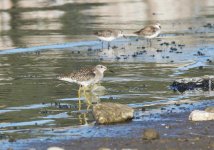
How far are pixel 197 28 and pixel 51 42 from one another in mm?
7811

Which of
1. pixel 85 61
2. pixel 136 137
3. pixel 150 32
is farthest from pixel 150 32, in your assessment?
pixel 136 137

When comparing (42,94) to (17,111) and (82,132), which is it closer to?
(17,111)

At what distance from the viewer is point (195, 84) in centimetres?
1928

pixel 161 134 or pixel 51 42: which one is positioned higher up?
pixel 51 42

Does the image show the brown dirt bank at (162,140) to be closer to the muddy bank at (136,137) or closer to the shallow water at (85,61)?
the muddy bank at (136,137)

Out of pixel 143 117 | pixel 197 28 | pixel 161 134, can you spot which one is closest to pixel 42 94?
pixel 143 117

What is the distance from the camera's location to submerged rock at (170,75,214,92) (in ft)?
62.5

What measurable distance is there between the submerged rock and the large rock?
430 centimetres

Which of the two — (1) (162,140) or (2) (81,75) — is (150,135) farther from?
(2) (81,75)

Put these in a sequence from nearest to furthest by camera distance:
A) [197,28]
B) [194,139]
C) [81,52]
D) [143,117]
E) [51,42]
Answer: [194,139]
[143,117]
[81,52]
[51,42]
[197,28]

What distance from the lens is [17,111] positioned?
16.9 metres

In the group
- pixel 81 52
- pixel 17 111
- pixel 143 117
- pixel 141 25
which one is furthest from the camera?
pixel 141 25

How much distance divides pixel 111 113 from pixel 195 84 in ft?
16.1

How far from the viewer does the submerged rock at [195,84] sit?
62.5 feet
